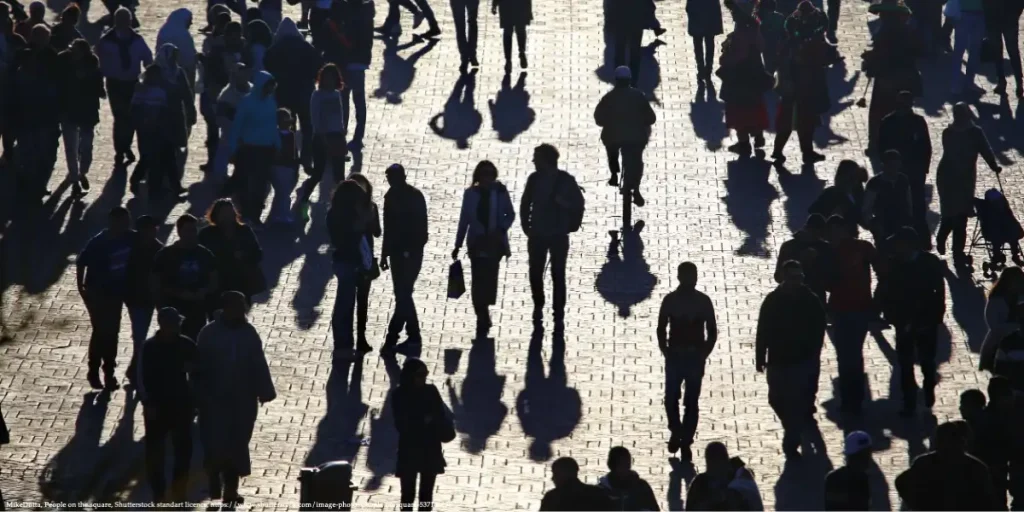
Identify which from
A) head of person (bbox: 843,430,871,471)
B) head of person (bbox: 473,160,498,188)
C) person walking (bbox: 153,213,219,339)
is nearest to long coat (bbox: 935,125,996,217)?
head of person (bbox: 473,160,498,188)

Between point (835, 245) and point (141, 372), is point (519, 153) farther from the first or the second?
point (141, 372)

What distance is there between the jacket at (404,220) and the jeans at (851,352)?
354cm

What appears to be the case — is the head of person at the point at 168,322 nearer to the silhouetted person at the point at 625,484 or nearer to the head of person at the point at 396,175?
the silhouetted person at the point at 625,484

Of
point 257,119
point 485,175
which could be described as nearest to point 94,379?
point 485,175

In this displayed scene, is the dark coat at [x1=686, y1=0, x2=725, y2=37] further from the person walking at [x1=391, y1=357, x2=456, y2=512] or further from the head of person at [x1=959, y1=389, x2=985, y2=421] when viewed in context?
the person walking at [x1=391, y1=357, x2=456, y2=512]

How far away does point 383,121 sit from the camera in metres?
24.3

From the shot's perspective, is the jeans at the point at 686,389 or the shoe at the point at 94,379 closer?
the jeans at the point at 686,389

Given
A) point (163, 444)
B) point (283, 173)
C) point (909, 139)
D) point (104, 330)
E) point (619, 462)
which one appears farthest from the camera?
point (283, 173)

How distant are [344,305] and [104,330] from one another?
6.54 ft

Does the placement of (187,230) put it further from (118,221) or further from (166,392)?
(166,392)

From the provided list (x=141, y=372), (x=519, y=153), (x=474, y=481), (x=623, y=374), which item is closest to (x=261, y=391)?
(x=141, y=372)

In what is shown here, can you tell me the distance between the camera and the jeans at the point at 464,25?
26031 mm

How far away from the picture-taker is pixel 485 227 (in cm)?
1759

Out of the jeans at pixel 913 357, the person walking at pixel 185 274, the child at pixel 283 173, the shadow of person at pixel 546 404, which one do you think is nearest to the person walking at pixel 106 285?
the person walking at pixel 185 274
